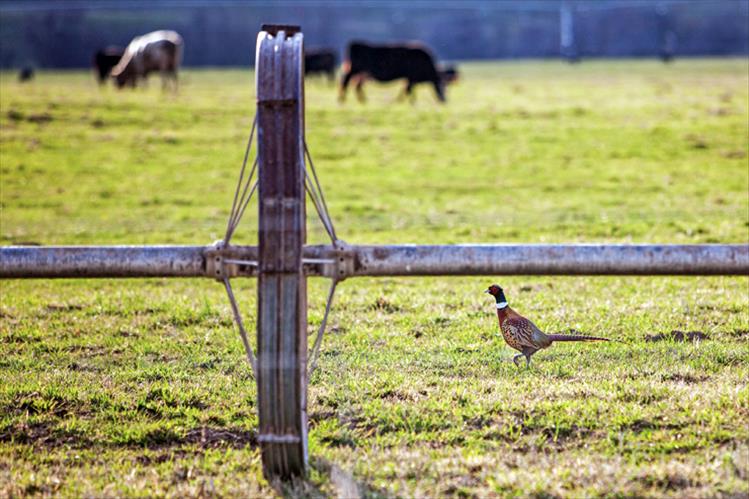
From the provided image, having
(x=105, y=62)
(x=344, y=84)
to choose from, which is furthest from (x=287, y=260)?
(x=105, y=62)

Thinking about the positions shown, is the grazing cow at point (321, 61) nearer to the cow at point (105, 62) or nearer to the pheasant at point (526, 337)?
the cow at point (105, 62)

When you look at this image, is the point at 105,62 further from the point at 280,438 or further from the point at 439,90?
the point at 280,438

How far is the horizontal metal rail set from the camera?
12.8 feet

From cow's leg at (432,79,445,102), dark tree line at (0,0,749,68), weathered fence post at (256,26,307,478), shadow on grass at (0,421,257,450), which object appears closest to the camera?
weathered fence post at (256,26,307,478)

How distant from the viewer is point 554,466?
4031 millimetres

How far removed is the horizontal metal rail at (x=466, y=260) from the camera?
3896 millimetres

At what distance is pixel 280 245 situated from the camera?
12.1ft

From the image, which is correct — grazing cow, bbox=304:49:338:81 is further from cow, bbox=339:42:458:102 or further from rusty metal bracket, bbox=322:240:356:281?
rusty metal bracket, bbox=322:240:356:281

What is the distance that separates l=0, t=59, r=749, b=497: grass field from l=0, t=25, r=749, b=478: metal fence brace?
43cm

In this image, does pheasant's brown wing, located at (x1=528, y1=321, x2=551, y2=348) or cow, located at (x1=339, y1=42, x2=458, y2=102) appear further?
cow, located at (x1=339, y1=42, x2=458, y2=102)

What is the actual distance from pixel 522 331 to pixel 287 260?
2.09 metres

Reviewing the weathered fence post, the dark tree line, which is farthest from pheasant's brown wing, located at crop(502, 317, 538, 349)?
the dark tree line

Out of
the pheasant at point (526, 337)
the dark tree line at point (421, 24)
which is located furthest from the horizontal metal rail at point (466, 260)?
the dark tree line at point (421, 24)

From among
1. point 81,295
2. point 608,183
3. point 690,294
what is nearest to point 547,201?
point 608,183
